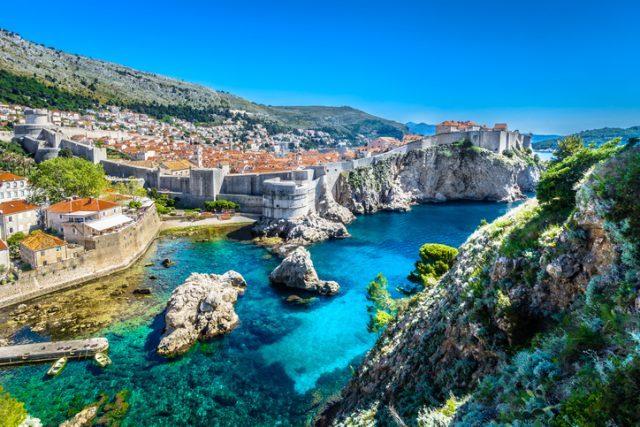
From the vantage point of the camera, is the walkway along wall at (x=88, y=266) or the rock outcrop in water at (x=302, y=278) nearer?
the walkway along wall at (x=88, y=266)

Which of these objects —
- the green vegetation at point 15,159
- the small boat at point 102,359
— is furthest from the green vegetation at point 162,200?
the small boat at point 102,359

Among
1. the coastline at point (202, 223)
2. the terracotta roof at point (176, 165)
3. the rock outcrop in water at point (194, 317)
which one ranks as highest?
the terracotta roof at point (176, 165)

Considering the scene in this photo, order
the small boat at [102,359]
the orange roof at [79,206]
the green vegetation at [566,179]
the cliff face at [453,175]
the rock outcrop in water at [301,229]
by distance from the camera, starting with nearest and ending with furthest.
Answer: the green vegetation at [566,179]
the small boat at [102,359]
the orange roof at [79,206]
the rock outcrop in water at [301,229]
the cliff face at [453,175]

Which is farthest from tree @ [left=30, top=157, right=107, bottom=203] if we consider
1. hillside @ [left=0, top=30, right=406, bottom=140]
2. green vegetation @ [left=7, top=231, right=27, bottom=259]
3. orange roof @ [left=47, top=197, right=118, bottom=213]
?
hillside @ [left=0, top=30, right=406, bottom=140]

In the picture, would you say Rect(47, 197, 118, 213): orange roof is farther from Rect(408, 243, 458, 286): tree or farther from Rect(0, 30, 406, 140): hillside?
Rect(0, 30, 406, 140): hillside

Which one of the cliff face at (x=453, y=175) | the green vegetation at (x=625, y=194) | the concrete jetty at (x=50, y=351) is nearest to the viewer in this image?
the green vegetation at (x=625, y=194)

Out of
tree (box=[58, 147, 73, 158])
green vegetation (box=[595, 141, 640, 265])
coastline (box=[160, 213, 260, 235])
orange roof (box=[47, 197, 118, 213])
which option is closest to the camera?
green vegetation (box=[595, 141, 640, 265])

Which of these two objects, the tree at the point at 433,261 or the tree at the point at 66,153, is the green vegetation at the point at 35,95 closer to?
the tree at the point at 66,153
